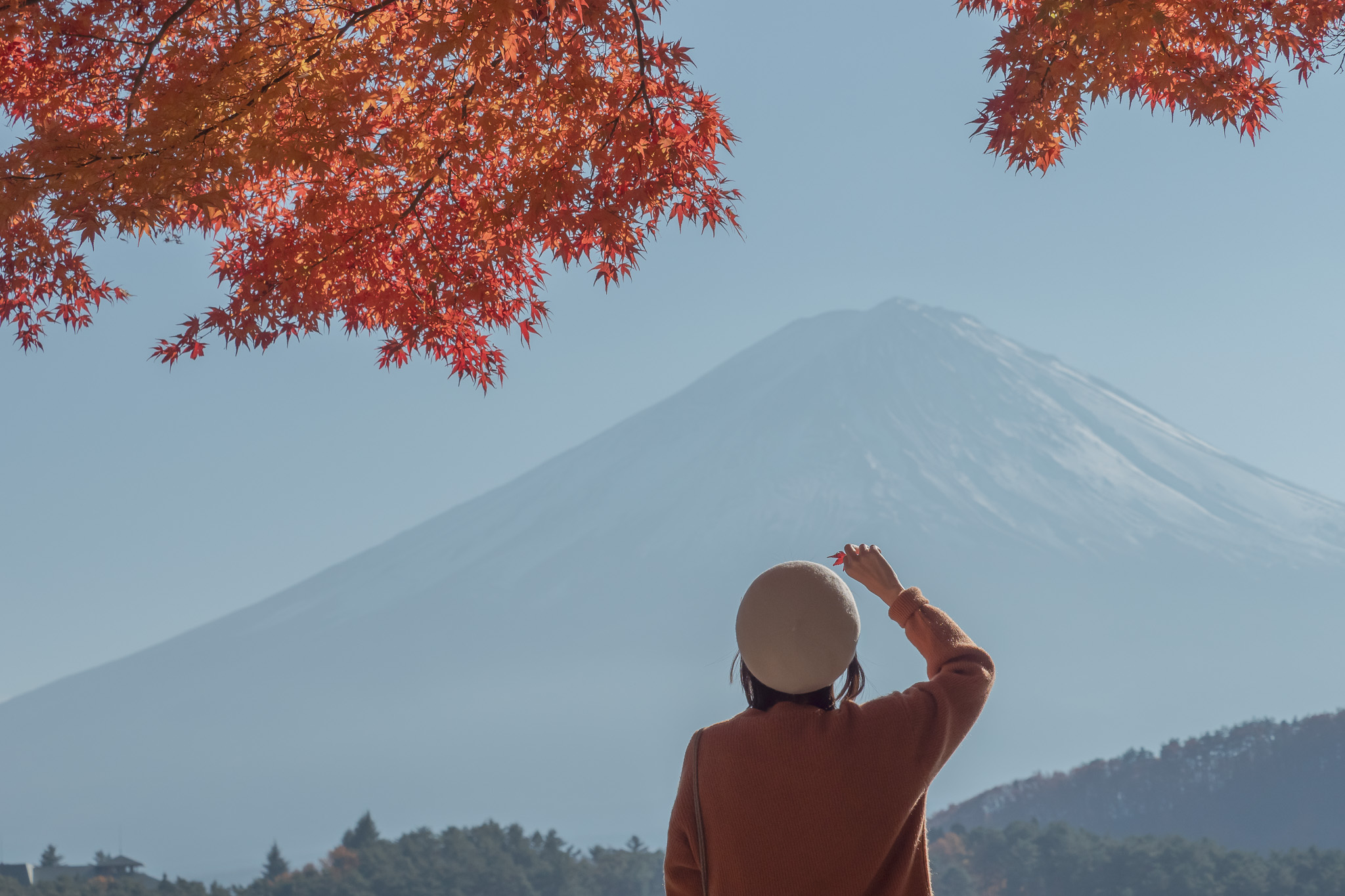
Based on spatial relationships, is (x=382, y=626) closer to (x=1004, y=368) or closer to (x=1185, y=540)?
(x=1004, y=368)

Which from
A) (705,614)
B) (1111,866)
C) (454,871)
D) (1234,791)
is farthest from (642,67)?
(705,614)

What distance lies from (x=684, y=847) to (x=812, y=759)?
0.25 m

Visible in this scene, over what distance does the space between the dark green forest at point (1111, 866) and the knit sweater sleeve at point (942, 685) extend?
952 centimetres

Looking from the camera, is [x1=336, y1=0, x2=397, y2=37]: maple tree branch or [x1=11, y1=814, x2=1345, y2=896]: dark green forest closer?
[x1=336, y1=0, x2=397, y2=37]: maple tree branch

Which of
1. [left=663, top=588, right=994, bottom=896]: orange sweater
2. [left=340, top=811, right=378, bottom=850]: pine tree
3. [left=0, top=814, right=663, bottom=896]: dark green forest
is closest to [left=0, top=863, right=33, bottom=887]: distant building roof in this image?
[left=0, top=814, right=663, bottom=896]: dark green forest

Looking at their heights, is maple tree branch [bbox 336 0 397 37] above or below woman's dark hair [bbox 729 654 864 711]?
above

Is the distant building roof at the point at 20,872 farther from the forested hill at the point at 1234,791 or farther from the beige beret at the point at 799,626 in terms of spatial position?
the forested hill at the point at 1234,791

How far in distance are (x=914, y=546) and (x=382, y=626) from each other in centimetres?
4349

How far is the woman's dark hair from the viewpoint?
Answer: 1.33 m

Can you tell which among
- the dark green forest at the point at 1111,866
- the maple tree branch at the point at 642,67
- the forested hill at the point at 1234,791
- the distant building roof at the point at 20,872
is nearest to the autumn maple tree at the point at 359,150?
the maple tree branch at the point at 642,67

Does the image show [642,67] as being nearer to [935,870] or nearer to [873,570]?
[873,570]

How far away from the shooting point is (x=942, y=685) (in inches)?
51.9

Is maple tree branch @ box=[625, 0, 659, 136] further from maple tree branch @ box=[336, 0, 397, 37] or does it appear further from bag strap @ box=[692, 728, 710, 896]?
bag strap @ box=[692, 728, 710, 896]

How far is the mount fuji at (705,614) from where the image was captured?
2437 inches
